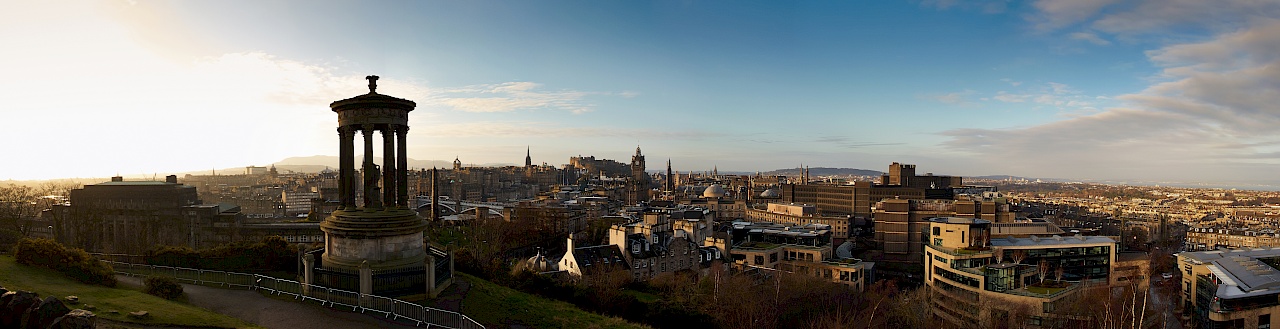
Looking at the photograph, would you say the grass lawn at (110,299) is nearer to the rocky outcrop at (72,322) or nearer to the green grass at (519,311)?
the rocky outcrop at (72,322)

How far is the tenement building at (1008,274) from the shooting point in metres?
42.6

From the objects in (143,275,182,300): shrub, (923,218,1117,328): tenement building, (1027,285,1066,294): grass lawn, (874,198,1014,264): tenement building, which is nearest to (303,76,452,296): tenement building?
(143,275,182,300): shrub

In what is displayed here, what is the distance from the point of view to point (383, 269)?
1638cm

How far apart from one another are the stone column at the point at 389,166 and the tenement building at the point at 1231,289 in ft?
166

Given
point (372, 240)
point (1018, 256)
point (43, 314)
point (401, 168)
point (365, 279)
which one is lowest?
point (1018, 256)

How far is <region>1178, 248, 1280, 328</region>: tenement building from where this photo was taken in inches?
1524

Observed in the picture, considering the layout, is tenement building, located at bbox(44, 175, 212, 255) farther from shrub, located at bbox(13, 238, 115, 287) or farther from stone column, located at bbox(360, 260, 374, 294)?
stone column, located at bbox(360, 260, 374, 294)

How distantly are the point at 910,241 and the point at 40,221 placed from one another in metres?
90.2

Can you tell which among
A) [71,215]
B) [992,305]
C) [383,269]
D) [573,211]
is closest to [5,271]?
[383,269]

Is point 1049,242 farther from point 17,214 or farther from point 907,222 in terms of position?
point 17,214

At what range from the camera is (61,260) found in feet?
52.8

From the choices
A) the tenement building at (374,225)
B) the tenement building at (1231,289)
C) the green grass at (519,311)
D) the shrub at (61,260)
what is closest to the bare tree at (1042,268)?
the tenement building at (1231,289)

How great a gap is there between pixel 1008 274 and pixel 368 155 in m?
46.2

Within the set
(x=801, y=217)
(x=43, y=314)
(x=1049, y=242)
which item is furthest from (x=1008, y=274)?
(x=43, y=314)
